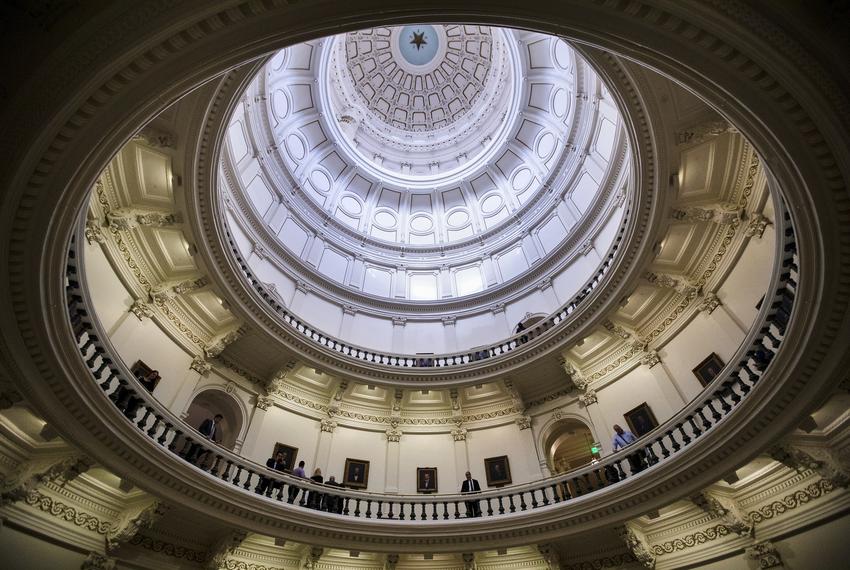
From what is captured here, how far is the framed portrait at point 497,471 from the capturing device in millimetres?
14711

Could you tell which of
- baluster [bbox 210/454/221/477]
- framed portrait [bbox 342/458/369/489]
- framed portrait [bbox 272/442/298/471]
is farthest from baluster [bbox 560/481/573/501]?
baluster [bbox 210/454/221/477]

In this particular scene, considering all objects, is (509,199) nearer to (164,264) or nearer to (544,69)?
(544,69)

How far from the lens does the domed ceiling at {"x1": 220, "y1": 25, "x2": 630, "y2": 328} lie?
61.5 feet

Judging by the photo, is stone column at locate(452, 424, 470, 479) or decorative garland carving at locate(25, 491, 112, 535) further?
stone column at locate(452, 424, 470, 479)

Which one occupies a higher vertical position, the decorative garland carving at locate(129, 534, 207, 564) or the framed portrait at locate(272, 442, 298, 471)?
the framed portrait at locate(272, 442, 298, 471)

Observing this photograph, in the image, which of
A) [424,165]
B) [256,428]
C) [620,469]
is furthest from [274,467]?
[424,165]

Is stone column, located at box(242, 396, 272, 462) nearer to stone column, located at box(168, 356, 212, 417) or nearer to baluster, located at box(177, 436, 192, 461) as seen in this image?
stone column, located at box(168, 356, 212, 417)

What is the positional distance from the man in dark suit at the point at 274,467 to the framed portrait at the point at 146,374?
12.1 feet

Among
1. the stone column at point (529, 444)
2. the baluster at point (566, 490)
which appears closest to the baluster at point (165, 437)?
the baluster at point (566, 490)

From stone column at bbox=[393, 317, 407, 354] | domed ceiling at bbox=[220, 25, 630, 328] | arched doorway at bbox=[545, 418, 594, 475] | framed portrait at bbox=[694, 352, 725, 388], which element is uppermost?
domed ceiling at bbox=[220, 25, 630, 328]

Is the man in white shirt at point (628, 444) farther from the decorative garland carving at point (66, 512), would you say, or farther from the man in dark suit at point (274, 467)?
the decorative garland carving at point (66, 512)

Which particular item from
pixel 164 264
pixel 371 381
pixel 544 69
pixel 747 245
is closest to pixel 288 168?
pixel 164 264

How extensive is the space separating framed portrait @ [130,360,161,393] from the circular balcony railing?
0.94 metres

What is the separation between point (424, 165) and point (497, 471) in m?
19.9
